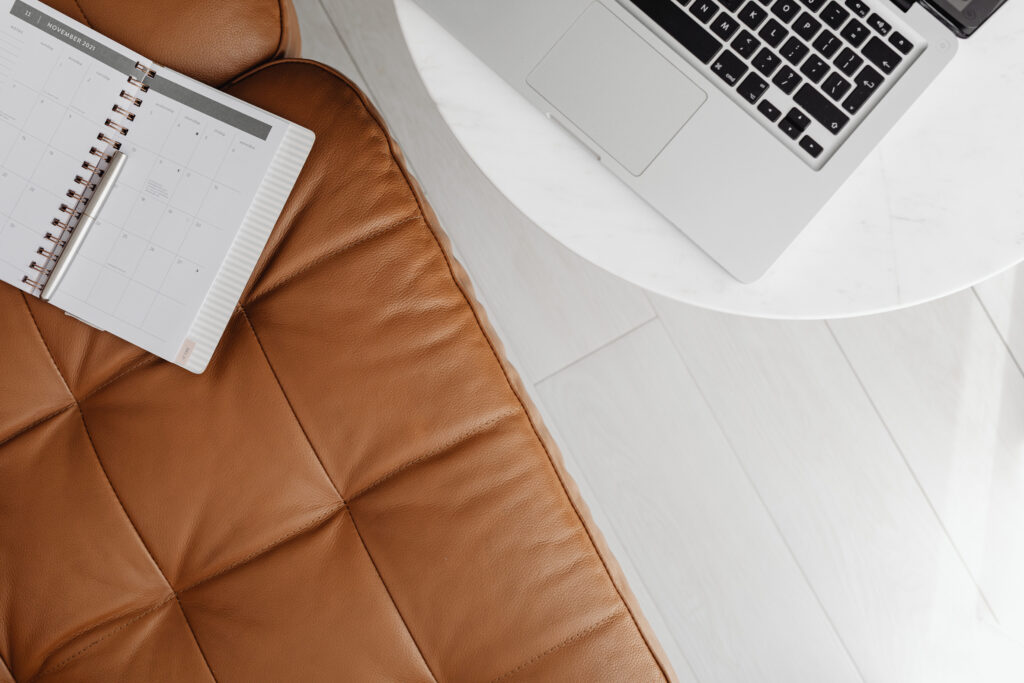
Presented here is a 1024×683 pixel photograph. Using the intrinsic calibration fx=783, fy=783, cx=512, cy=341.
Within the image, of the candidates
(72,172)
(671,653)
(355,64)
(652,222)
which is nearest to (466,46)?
(652,222)

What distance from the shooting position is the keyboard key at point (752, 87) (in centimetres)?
70

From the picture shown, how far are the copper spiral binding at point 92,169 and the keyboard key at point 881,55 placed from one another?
0.68 meters

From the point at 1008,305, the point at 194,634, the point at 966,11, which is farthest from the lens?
the point at 1008,305

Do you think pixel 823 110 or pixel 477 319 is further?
pixel 477 319

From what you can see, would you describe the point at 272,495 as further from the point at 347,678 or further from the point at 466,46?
the point at 466,46

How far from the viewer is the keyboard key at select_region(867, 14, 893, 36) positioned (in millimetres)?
680

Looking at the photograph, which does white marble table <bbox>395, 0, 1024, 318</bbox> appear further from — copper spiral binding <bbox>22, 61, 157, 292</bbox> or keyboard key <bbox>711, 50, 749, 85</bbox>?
copper spiral binding <bbox>22, 61, 157, 292</bbox>

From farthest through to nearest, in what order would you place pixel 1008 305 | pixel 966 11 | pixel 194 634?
pixel 1008 305, pixel 194 634, pixel 966 11

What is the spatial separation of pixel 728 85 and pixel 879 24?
0.44ft

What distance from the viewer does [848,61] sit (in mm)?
682

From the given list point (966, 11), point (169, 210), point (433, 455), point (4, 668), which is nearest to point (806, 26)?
point (966, 11)

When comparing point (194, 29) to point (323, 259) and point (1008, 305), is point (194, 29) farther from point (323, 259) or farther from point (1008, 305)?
point (1008, 305)

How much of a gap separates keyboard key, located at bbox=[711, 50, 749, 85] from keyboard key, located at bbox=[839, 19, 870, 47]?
0.29 feet

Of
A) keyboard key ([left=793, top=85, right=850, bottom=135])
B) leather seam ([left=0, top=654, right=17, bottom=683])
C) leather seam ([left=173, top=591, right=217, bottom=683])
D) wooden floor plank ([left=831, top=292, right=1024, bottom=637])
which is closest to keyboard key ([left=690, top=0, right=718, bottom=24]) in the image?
keyboard key ([left=793, top=85, right=850, bottom=135])
